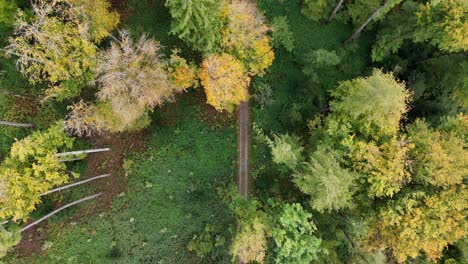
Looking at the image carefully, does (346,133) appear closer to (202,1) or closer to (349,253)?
(349,253)

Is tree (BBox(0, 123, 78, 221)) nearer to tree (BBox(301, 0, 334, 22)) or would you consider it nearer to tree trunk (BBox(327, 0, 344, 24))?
tree (BBox(301, 0, 334, 22))

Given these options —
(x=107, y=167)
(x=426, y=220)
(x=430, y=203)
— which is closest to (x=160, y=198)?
(x=107, y=167)

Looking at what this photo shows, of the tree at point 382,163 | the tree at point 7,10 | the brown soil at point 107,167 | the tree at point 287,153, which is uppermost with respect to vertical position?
the tree at point 382,163

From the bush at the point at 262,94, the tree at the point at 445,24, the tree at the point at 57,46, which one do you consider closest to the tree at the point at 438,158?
the tree at the point at 445,24

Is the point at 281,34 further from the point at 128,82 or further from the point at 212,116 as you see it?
the point at 128,82

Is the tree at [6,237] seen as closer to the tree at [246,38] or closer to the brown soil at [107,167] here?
the brown soil at [107,167]

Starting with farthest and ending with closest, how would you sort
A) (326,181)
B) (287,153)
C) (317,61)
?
(317,61) → (287,153) → (326,181)

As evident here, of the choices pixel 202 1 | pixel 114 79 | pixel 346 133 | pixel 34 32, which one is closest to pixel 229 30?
pixel 202 1
